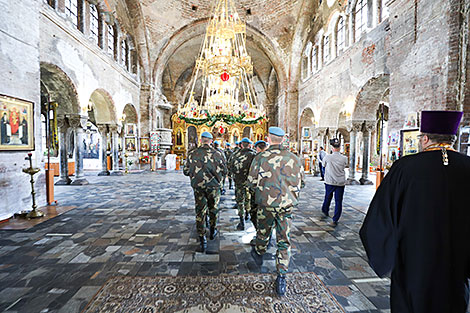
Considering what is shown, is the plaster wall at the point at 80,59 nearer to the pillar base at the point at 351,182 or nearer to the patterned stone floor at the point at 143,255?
the patterned stone floor at the point at 143,255

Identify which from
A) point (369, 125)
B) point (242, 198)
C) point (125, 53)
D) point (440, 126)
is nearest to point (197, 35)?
point (125, 53)

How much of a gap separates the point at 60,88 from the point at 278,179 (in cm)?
1046

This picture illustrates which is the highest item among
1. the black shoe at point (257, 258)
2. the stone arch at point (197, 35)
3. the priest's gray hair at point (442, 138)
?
the stone arch at point (197, 35)

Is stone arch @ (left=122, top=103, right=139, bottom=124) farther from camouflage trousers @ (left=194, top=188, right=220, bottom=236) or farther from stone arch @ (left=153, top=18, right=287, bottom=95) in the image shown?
camouflage trousers @ (left=194, top=188, right=220, bottom=236)

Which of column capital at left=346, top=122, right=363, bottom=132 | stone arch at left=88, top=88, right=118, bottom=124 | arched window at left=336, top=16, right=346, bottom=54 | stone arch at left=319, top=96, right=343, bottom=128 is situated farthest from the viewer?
stone arch at left=319, top=96, right=343, bottom=128

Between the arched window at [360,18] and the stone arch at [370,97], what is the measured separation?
227cm

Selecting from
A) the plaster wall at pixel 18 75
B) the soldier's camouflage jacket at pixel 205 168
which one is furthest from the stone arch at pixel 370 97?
the plaster wall at pixel 18 75

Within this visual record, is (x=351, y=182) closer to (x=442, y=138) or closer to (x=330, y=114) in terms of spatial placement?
(x=330, y=114)

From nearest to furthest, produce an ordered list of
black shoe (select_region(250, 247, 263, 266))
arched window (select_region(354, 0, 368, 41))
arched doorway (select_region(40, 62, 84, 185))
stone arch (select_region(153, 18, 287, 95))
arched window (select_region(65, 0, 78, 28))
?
1. black shoe (select_region(250, 247, 263, 266))
2. arched doorway (select_region(40, 62, 84, 185))
3. arched window (select_region(65, 0, 78, 28))
4. arched window (select_region(354, 0, 368, 41))
5. stone arch (select_region(153, 18, 287, 95))

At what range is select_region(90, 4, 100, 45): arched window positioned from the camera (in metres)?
10.6

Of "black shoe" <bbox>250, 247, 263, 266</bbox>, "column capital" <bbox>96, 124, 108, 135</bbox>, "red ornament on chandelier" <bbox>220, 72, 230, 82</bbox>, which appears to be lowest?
"black shoe" <bbox>250, 247, 263, 266</bbox>

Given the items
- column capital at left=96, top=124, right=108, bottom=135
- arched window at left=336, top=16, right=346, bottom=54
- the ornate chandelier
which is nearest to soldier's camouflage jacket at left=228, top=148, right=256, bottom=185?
the ornate chandelier

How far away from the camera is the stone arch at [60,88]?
8250 millimetres

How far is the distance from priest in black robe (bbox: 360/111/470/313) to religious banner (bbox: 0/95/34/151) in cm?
717
